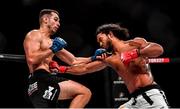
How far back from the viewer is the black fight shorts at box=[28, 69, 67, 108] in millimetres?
3566

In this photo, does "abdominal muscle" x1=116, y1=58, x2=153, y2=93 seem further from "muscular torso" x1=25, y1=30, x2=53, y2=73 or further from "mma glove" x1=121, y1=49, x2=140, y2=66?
"muscular torso" x1=25, y1=30, x2=53, y2=73

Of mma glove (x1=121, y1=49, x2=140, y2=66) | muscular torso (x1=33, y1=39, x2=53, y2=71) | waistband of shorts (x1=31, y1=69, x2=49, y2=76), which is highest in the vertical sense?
mma glove (x1=121, y1=49, x2=140, y2=66)

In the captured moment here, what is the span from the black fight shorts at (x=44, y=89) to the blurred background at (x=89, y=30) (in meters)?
1.39

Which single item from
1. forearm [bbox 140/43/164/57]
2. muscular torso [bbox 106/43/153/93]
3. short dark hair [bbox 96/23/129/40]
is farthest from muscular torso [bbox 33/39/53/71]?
forearm [bbox 140/43/164/57]

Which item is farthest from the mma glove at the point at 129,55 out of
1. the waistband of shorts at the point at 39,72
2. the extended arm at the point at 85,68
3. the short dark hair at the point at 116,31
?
the waistband of shorts at the point at 39,72

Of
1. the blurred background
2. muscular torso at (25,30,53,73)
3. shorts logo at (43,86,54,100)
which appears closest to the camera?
shorts logo at (43,86,54,100)

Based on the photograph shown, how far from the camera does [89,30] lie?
5.65m

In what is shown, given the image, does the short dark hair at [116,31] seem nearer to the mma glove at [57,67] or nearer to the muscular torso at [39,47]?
the mma glove at [57,67]

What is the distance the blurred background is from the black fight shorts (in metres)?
1.39

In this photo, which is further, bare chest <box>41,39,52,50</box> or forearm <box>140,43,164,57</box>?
bare chest <box>41,39,52,50</box>

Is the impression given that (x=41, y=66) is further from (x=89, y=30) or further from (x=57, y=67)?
(x=89, y=30)

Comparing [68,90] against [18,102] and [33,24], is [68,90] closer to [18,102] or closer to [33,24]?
[18,102]

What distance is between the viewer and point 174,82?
5289 mm

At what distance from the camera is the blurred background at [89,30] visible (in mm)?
5273
